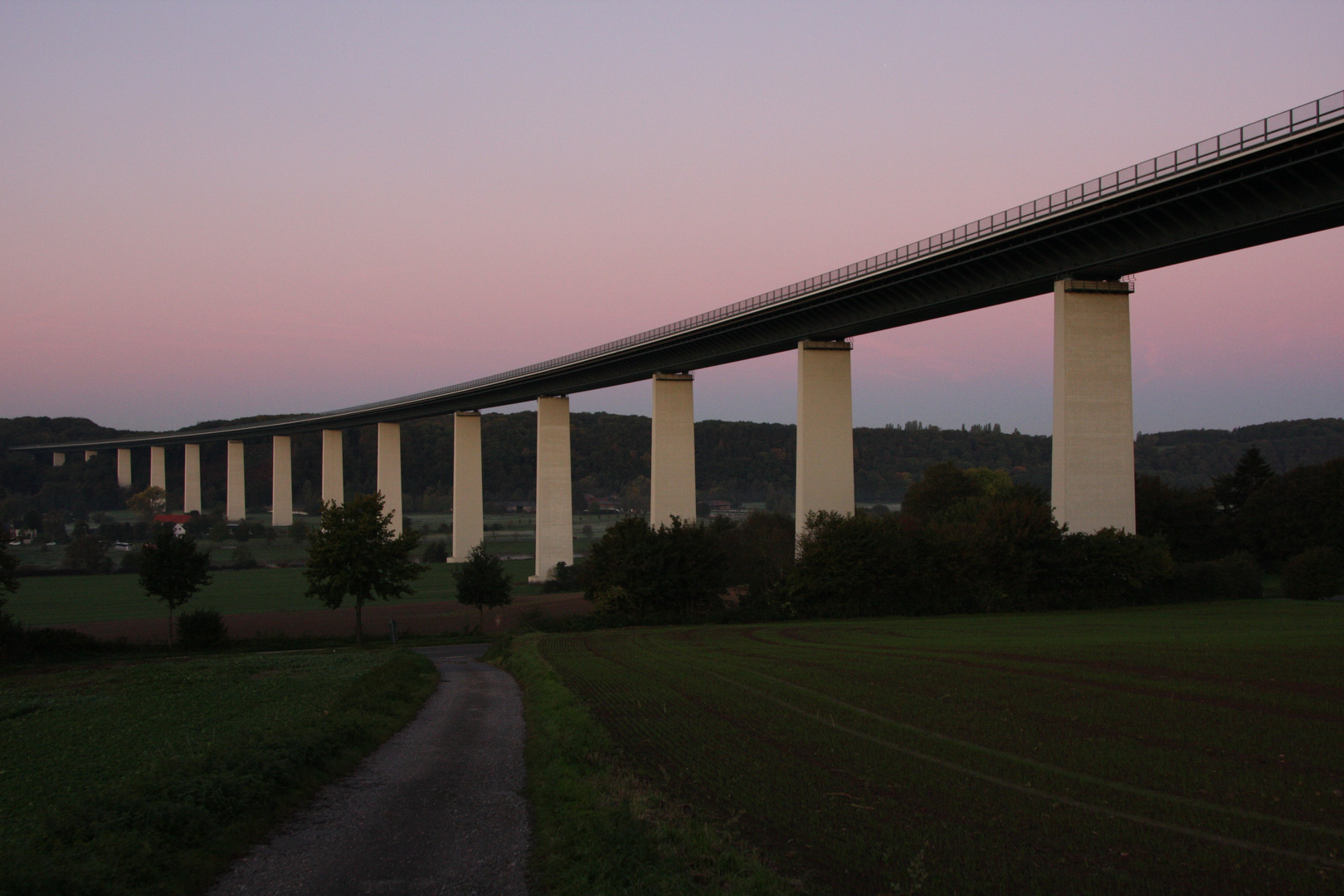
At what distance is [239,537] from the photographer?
141 m

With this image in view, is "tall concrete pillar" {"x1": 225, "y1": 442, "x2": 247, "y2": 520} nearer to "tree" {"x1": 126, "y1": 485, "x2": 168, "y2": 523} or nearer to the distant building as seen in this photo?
the distant building

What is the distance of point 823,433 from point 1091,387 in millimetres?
18408

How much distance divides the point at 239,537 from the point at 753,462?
96.5m

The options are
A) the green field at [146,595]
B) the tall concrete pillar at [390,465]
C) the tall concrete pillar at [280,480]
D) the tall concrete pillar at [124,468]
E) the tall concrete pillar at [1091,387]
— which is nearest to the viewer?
the tall concrete pillar at [1091,387]

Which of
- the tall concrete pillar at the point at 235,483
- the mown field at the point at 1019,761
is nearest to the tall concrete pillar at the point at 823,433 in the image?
the mown field at the point at 1019,761

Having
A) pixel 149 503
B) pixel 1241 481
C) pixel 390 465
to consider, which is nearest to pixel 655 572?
pixel 1241 481

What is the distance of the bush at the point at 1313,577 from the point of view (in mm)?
48500

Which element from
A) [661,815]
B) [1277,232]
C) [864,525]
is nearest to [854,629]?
[864,525]

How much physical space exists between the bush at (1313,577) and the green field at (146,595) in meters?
56.3

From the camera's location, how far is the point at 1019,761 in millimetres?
12531

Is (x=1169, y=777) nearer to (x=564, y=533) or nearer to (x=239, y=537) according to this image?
(x=564, y=533)

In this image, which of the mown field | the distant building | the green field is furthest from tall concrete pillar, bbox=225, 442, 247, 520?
the mown field

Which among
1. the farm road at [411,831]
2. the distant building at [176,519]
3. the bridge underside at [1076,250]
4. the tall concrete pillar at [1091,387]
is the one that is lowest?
the farm road at [411,831]

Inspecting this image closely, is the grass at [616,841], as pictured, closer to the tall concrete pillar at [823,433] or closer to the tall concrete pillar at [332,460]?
the tall concrete pillar at [823,433]
